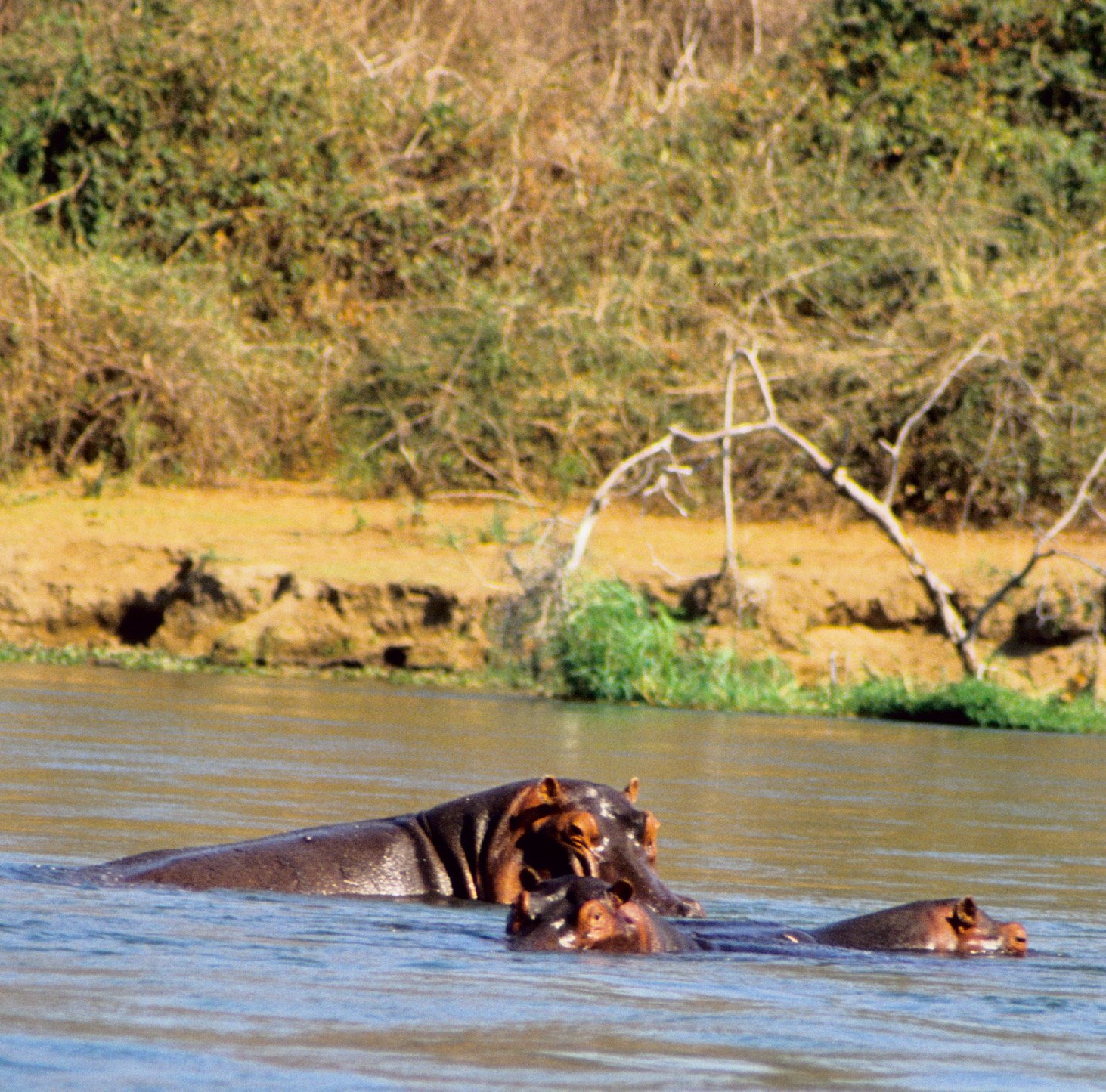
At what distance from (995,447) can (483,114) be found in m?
6.66

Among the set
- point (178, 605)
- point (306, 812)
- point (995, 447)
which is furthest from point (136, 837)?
point (995, 447)

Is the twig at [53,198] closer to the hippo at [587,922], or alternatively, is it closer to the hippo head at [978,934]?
the hippo at [587,922]

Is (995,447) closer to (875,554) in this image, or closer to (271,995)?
(875,554)

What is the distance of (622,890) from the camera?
15.1 feet

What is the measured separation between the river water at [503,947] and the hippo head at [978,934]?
0.07 m

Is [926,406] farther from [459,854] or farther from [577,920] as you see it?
[577,920]

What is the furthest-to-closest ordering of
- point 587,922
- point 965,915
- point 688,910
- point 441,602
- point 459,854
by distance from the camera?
point 441,602, point 459,854, point 688,910, point 965,915, point 587,922

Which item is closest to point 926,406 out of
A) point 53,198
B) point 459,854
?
point 53,198

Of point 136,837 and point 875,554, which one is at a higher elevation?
point 875,554

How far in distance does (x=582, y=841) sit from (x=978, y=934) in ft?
3.21

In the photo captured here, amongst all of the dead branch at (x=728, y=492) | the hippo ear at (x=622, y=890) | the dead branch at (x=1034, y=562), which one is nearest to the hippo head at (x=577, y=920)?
the hippo ear at (x=622, y=890)

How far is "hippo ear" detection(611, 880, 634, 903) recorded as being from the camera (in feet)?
15.0

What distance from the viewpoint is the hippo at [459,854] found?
5.23 m

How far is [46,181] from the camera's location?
1978 cm
